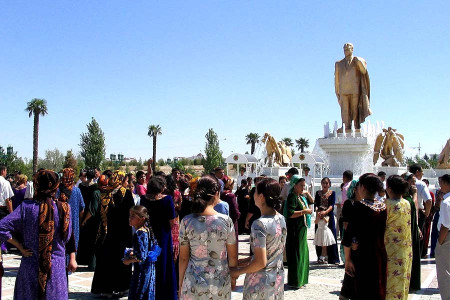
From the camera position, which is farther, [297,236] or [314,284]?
[314,284]

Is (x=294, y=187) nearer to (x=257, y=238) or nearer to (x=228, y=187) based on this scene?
(x=228, y=187)

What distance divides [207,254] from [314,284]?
12.9ft

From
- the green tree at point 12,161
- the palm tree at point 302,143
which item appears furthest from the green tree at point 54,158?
the palm tree at point 302,143

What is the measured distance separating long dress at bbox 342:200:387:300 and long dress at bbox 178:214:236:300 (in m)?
1.44

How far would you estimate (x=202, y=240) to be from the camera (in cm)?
357

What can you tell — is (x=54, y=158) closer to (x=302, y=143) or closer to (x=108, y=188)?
(x=302, y=143)

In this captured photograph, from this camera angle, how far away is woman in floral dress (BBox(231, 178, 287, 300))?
355cm

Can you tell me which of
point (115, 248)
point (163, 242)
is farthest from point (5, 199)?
point (163, 242)

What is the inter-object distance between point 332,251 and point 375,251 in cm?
426

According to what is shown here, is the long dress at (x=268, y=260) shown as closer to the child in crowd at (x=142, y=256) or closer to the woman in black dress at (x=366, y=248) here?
the woman in black dress at (x=366, y=248)

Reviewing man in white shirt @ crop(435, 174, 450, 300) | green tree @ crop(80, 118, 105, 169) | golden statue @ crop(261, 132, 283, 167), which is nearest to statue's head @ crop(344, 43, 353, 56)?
golden statue @ crop(261, 132, 283, 167)

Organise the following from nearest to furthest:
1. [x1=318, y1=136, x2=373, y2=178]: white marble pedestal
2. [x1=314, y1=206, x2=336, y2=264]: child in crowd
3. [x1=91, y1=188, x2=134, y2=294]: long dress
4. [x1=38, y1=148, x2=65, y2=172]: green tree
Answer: [x1=91, y1=188, x2=134, y2=294]: long dress → [x1=314, y1=206, x2=336, y2=264]: child in crowd → [x1=318, y1=136, x2=373, y2=178]: white marble pedestal → [x1=38, y1=148, x2=65, y2=172]: green tree

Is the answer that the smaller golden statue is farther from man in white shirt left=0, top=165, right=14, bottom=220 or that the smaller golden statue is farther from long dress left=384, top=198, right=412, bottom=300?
long dress left=384, top=198, right=412, bottom=300

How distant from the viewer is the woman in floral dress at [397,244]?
483 centimetres
